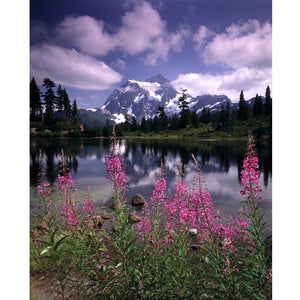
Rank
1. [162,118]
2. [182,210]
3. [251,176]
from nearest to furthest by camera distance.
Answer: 1. [251,176]
2. [182,210]
3. [162,118]

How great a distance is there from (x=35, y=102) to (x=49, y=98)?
0.32m

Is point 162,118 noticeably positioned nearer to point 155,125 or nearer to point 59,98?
point 155,125

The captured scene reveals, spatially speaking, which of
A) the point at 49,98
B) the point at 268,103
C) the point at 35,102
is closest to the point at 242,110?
the point at 268,103

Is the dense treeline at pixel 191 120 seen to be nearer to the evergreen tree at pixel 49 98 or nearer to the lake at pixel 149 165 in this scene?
the lake at pixel 149 165

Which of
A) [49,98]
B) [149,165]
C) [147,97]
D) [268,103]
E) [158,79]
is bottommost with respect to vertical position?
[149,165]

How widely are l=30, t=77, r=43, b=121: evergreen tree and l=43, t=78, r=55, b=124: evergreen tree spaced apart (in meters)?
0.15

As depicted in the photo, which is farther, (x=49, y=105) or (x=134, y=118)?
(x=134, y=118)

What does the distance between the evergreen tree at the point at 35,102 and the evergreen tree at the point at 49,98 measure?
0.15 m

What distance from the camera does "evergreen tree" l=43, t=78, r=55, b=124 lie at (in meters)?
4.95

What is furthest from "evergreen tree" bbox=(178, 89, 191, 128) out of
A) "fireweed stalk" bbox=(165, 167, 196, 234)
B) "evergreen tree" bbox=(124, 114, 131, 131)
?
"fireweed stalk" bbox=(165, 167, 196, 234)

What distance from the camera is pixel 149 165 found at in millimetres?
8516
